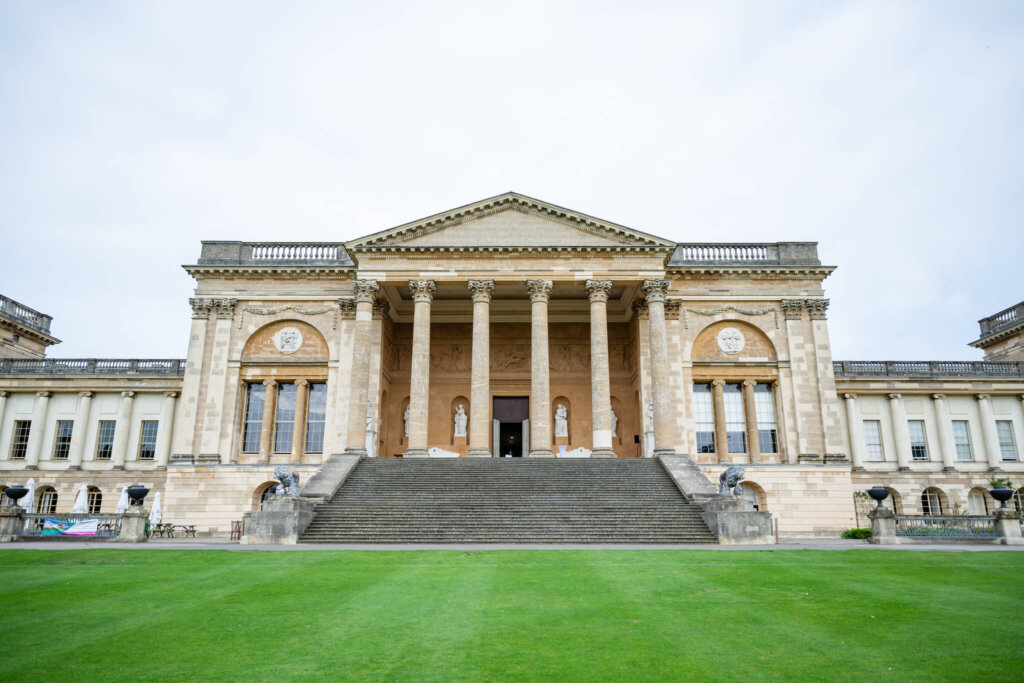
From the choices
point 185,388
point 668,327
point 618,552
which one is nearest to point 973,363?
point 668,327

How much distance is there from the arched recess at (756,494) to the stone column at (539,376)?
32.0 ft

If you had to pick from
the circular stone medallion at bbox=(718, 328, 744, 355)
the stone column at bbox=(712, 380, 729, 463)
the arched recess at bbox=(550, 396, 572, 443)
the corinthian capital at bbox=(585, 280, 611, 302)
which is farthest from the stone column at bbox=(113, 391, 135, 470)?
the circular stone medallion at bbox=(718, 328, 744, 355)

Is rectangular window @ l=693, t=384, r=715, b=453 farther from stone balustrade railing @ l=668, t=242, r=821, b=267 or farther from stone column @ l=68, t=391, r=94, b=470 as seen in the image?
stone column @ l=68, t=391, r=94, b=470

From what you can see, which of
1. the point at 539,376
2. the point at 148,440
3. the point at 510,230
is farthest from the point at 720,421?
the point at 148,440

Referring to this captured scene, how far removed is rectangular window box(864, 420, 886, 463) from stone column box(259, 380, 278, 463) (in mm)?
32447

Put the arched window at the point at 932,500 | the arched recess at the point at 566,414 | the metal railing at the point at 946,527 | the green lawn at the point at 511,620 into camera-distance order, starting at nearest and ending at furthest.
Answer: the green lawn at the point at 511,620
the metal railing at the point at 946,527
the arched recess at the point at 566,414
the arched window at the point at 932,500

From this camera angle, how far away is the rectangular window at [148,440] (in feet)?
132

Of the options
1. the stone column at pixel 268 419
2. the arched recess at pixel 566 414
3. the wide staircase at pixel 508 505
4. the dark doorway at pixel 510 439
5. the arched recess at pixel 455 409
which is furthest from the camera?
the dark doorway at pixel 510 439

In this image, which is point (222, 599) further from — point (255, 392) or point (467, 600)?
point (255, 392)

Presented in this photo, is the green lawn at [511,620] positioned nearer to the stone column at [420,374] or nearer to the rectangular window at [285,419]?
the stone column at [420,374]

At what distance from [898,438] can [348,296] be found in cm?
3154

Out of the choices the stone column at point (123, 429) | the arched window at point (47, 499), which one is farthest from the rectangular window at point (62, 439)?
the stone column at point (123, 429)

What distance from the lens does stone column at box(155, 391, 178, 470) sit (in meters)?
39.8

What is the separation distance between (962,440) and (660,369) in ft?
71.5
